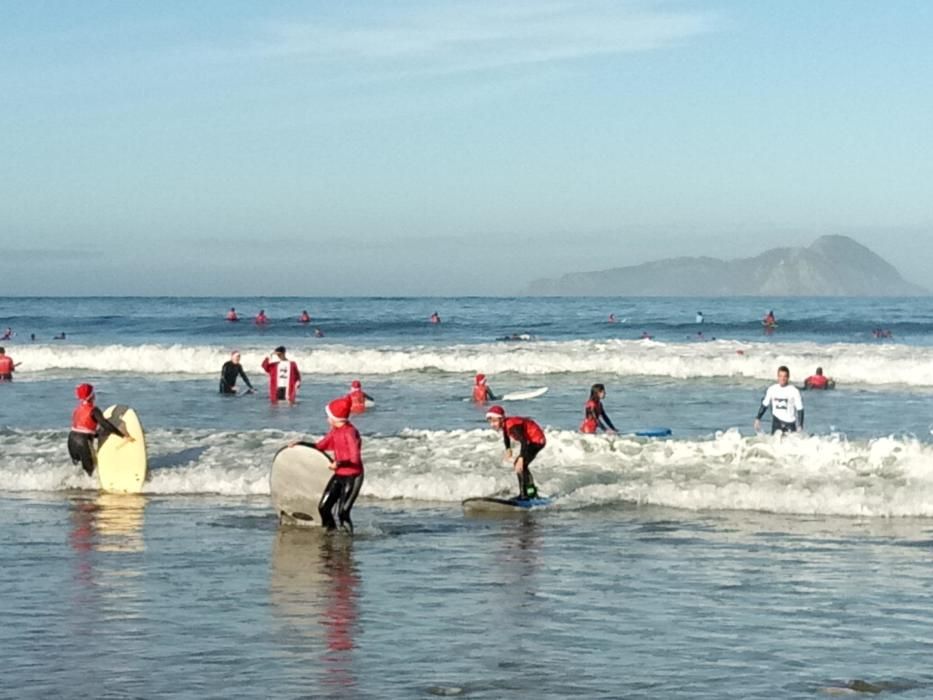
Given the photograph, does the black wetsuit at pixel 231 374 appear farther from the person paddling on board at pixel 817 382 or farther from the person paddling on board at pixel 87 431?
the person paddling on board at pixel 87 431

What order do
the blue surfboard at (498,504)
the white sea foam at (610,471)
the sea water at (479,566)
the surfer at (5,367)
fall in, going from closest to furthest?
1. the sea water at (479,566)
2. the blue surfboard at (498,504)
3. the white sea foam at (610,471)
4. the surfer at (5,367)

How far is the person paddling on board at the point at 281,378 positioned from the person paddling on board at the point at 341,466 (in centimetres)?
1844

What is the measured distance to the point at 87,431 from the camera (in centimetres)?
2253

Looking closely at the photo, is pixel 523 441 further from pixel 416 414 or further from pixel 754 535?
pixel 416 414

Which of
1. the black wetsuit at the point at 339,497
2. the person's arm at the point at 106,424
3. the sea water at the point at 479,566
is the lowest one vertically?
the sea water at the point at 479,566

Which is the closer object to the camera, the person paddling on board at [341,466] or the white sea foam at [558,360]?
the person paddling on board at [341,466]

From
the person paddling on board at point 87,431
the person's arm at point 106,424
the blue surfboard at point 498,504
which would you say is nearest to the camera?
the blue surfboard at point 498,504

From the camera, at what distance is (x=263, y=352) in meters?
59.4

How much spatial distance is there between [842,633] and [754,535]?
561 centimetres

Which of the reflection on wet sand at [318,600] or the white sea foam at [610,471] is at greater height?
the white sea foam at [610,471]

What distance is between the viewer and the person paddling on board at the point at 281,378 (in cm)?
3647

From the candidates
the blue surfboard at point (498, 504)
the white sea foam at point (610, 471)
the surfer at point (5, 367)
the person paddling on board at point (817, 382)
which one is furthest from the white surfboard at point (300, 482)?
the surfer at point (5, 367)

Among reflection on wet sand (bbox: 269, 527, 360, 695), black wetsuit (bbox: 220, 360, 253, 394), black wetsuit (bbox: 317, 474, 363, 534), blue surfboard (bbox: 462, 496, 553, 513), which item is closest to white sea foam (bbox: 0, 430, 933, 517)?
blue surfboard (bbox: 462, 496, 553, 513)

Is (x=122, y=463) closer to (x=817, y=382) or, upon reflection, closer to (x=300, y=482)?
(x=300, y=482)
